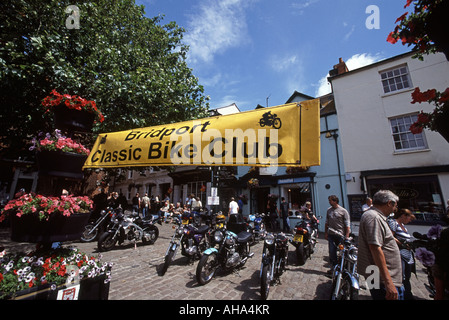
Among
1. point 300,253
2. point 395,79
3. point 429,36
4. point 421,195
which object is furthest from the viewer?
point 395,79

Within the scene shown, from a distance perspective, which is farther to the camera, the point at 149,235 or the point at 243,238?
the point at 149,235

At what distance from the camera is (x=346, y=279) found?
3.15 m

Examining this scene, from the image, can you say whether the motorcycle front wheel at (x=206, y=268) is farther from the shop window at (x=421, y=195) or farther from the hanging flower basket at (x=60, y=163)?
the shop window at (x=421, y=195)

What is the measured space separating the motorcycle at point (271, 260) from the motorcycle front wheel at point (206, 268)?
133 cm

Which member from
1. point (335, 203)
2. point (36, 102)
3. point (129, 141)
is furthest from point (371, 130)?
point (36, 102)

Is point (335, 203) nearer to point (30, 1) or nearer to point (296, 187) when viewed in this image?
point (296, 187)

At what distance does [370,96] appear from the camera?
1161 cm

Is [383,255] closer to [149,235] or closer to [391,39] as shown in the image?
[391,39]

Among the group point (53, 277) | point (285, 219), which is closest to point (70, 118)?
point (53, 277)

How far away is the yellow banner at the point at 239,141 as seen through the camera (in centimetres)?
166

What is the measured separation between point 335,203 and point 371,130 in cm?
884

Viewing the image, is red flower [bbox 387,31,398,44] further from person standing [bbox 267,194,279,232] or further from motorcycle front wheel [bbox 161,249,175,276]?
person standing [bbox 267,194,279,232]

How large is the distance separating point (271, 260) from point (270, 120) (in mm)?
3741

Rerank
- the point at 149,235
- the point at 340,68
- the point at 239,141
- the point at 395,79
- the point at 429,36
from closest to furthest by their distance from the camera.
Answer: the point at 429,36 < the point at 239,141 < the point at 149,235 < the point at 395,79 < the point at 340,68
